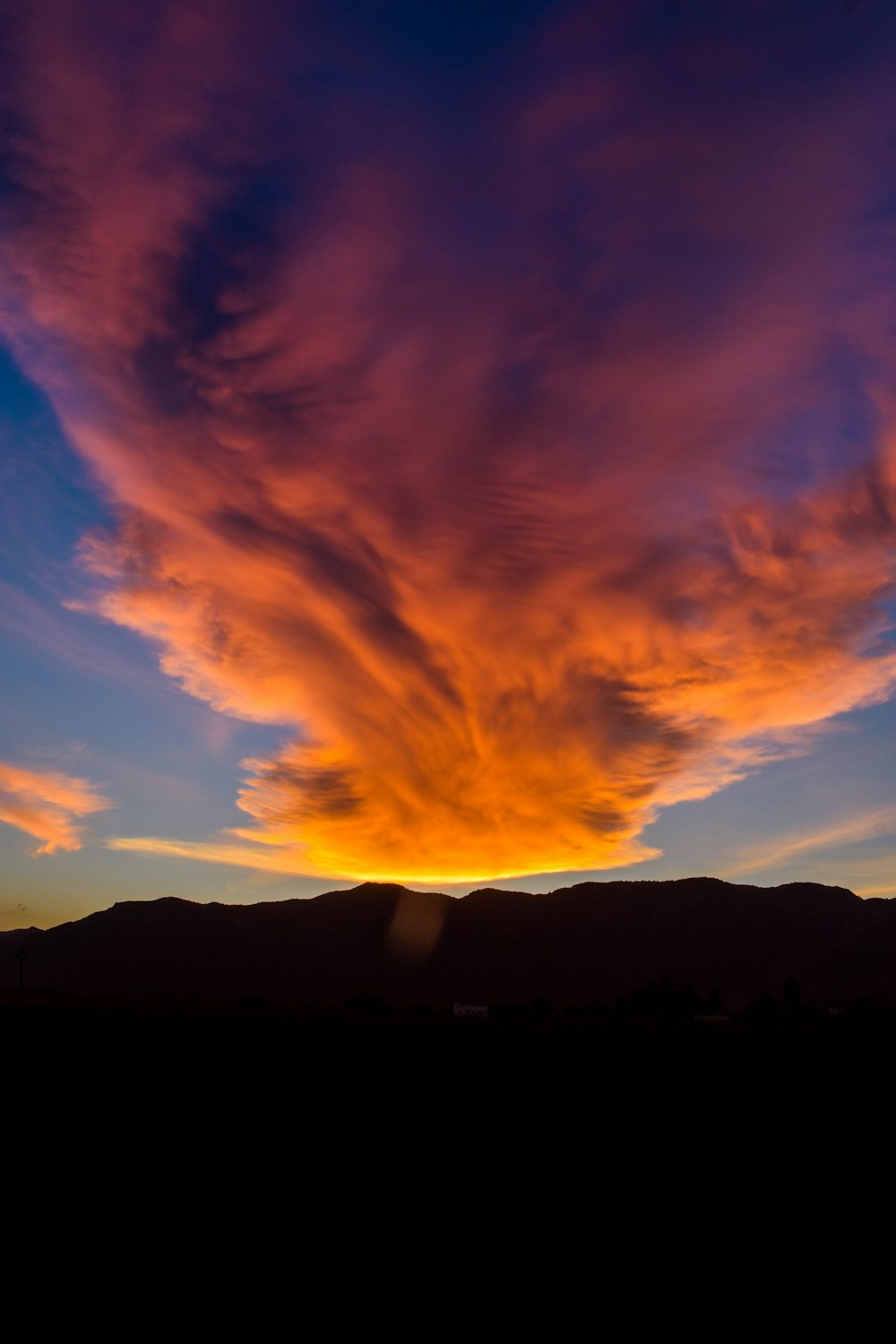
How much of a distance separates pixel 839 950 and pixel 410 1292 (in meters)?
195

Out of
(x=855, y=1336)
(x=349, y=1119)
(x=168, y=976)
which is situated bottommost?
(x=855, y=1336)

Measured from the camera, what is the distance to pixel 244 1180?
1198 centimetres

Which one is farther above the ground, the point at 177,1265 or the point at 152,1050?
the point at 152,1050

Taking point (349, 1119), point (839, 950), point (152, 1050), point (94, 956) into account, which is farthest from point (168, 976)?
point (349, 1119)

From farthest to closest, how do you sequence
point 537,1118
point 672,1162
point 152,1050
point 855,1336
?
point 152,1050 → point 537,1118 → point 672,1162 → point 855,1336

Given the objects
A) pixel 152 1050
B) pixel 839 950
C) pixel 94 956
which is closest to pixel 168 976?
pixel 94 956

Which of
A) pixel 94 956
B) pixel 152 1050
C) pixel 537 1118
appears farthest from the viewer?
pixel 94 956

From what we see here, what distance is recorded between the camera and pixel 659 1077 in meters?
26.7

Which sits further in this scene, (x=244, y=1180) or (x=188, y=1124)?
(x=188, y=1124)

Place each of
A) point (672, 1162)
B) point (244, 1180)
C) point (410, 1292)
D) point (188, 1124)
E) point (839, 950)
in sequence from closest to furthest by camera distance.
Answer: point (410, 1292)
point (244, 1180)
point (672, 1162)
point (188, 1124)
point (839, 950)

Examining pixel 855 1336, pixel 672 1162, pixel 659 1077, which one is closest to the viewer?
pixel 855 1336

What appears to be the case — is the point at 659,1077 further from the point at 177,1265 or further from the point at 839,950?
the point at 839,950

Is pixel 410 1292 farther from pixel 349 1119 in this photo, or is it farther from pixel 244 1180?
pixel 349 1119

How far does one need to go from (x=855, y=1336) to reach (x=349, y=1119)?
11.1 metres
